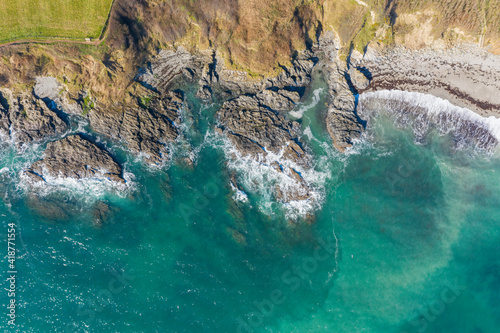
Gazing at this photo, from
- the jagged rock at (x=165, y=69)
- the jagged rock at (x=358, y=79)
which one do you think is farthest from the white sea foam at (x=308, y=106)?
the jagged rock at (x=165, y=69)

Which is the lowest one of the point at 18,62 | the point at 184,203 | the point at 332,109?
the point at 184,203

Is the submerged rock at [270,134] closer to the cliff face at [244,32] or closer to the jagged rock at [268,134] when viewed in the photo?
the jagged rock at [268,134]

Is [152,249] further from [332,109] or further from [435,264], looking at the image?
[435,264]

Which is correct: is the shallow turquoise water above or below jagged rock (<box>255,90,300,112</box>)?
below

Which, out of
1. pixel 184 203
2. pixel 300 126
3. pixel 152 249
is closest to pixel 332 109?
pixel 300 126

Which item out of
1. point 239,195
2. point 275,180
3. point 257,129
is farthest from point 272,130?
point 239,195

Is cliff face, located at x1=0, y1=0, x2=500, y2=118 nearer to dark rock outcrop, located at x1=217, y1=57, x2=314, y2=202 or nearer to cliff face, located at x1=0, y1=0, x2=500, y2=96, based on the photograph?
cliff face, located at x1=0, y1=0, x2=500, y2=96

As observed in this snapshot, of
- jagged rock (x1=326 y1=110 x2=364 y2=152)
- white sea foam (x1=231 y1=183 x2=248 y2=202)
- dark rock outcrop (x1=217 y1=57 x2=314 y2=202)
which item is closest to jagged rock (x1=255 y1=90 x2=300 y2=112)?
dark rock outcrop (x1=217 y1=57 x2=314 y2=202)
